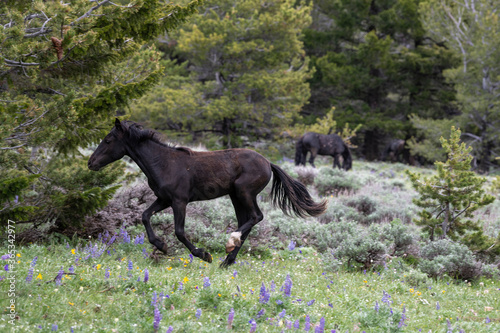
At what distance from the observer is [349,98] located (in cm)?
3238

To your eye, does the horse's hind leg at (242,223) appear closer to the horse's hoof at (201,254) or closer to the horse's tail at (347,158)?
the horse's hoof at (201,254)

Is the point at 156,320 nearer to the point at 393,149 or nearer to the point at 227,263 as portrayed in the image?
the point at 227,263

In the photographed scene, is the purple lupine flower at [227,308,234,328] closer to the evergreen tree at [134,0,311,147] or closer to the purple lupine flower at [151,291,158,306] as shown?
Answer: the purple lupine flower at [151,291,158,306]

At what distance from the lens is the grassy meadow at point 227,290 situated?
149 inches

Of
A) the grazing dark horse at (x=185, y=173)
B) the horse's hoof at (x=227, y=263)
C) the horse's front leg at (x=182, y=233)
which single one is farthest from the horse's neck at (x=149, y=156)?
the horse's hoof at (x=227, y=263)

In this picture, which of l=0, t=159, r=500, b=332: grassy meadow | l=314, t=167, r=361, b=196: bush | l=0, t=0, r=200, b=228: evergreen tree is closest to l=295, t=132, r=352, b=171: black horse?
l=314, t=167, r=361, b=196: bush

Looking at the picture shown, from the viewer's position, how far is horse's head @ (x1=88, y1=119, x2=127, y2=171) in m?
6.00

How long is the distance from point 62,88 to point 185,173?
2.47 meters

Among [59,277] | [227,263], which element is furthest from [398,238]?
[59,277]

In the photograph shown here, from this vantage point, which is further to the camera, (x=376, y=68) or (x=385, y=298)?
(x=376, y=68)

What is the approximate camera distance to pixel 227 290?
14.7 ft

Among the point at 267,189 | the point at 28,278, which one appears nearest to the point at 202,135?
the point at 267,189

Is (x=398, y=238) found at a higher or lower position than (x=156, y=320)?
lower

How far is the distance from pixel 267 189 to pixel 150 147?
686 centimetres
